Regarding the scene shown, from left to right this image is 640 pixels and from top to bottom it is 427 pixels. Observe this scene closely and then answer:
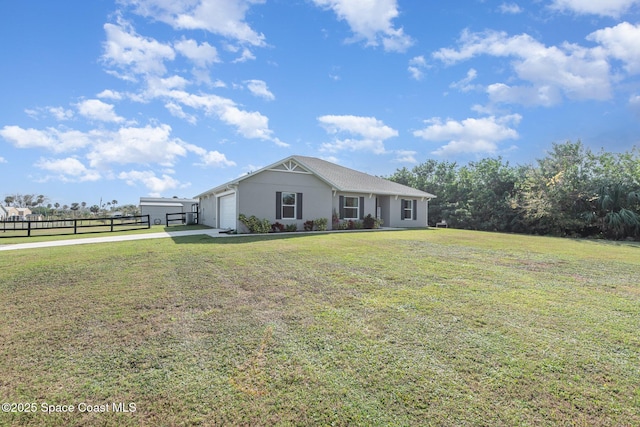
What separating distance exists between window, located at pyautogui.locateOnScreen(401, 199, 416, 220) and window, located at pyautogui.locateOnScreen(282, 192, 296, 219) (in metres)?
8.69

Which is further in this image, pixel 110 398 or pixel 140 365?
pixel 140 365

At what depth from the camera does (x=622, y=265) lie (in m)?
8.01

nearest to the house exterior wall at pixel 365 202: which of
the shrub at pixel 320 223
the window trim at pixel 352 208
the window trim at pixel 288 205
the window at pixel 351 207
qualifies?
the window trim at pixel 352 208

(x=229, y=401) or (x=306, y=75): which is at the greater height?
(x=306, y=75)

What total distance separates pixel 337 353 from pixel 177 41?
43.7 feet

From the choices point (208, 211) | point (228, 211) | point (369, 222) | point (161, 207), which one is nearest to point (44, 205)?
point (161, 207)

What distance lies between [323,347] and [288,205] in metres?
13.6

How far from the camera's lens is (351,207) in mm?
19172

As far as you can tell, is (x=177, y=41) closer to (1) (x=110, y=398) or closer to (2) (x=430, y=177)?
(1) (x=110, y=398)

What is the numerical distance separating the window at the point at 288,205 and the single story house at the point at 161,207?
64.4ft

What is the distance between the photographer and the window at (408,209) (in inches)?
850

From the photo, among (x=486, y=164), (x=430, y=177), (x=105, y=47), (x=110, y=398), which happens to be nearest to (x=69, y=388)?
(x=110, y=398)

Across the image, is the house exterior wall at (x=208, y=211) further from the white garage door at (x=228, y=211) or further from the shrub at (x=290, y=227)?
the shrub at (x=290, y=227)

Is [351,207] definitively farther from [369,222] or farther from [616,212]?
[616,212]
